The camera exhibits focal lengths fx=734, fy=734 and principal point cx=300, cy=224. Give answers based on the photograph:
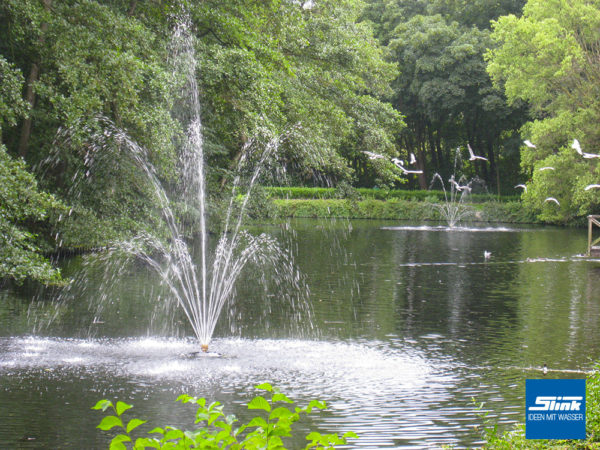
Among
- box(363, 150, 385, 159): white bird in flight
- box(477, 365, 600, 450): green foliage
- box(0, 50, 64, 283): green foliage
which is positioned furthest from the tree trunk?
box(477, 365, 600, 450): green foliage

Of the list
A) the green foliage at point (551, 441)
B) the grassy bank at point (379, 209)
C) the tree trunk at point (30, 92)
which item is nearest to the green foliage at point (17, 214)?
the tree trunk at point (30, 92)

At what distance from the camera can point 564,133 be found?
38.1 m

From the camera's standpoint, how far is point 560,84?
39.1m

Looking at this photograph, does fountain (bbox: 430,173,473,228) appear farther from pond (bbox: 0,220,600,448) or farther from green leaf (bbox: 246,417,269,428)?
green leaf (bbox: 246,417,269,428)

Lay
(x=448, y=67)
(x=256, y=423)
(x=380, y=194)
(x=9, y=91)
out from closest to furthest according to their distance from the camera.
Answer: (x=256, y=423)
(x=9, y=91)
(x=448, y=67)
(x=380, y=194)

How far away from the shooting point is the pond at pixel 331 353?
7477 millimetres

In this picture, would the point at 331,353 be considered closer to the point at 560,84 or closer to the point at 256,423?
the point at 256,423

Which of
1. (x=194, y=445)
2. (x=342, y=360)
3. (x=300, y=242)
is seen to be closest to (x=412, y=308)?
(x=342, y=360)

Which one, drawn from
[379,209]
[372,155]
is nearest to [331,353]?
[372,155]

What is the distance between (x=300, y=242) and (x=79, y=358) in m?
21.6

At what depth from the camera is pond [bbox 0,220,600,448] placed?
7477mm

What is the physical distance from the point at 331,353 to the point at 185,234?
1528 cm

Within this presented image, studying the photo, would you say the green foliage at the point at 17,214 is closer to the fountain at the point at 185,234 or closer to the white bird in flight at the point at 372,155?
the fountain at the point at 185,234

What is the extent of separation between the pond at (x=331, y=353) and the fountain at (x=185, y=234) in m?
0.56
